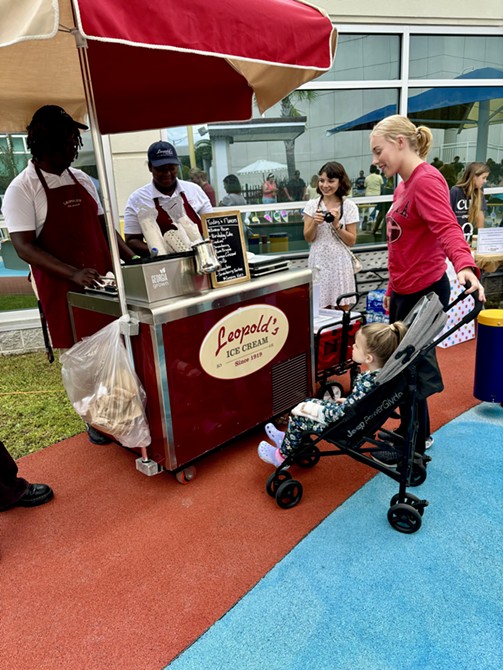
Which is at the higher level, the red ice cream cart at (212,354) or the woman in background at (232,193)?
the woman in background at (232,193)

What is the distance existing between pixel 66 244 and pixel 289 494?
1.98m

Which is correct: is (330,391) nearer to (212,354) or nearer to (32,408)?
(212,354)

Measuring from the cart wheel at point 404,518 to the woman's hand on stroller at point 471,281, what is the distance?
104 cm

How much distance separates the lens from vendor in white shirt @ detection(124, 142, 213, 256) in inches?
133

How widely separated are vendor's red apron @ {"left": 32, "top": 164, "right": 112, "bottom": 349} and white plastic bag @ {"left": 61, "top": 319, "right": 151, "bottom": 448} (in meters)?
0.58

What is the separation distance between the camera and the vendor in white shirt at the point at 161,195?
11.1 feet

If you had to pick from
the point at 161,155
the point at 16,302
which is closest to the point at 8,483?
the point at 161,155

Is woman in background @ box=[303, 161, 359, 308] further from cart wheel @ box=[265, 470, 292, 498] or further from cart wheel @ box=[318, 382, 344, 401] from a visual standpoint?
cart wheel @ box=[265, 470, 292, 498]

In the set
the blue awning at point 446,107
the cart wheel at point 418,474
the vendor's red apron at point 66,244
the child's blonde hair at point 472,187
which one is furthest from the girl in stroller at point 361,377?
the blue awning at point 446,107

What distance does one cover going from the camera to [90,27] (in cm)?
167

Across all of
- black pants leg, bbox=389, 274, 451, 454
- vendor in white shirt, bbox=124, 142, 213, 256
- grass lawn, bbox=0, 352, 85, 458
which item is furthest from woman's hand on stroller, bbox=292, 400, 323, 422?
grass lawn, bbox=0, 352, 85, 458

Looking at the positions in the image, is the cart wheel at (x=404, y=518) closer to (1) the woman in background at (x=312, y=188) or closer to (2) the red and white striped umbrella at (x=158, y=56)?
(2) the red and white striped umbrella at (x=158, y=56)

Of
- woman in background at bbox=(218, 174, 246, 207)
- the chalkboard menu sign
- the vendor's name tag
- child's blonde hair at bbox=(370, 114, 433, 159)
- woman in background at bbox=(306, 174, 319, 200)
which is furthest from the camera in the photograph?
woman in background at bbox=(306, 174, 319, 200)

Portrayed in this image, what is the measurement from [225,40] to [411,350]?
63.2 inches
